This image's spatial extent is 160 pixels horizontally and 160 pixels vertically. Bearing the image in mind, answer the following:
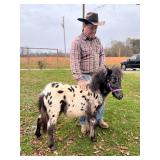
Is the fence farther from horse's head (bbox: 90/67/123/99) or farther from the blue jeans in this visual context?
horse's head (bbox: 90/67/123/99)

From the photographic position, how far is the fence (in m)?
4.21

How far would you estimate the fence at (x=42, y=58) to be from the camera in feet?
13.8

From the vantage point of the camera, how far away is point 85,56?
4.18 m

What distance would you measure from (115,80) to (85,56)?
342 mm

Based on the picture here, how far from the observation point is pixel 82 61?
4.19 meters

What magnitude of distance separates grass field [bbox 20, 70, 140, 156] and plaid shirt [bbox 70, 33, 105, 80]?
0.12m

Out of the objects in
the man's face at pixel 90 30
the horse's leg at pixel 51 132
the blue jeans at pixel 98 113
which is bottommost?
the horse's leg at pixel 51 132

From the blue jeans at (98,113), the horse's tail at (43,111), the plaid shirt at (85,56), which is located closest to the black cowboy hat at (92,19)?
the plaid shirt at (85,56)

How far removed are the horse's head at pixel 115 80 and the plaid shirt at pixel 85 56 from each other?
123 mm

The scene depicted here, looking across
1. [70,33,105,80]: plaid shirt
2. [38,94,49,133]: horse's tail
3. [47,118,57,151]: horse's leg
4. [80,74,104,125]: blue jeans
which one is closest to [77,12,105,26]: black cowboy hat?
[70,33,105,80]: plaid shirt

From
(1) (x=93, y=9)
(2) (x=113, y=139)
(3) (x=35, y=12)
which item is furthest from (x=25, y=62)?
(2) (x=113, y=139)

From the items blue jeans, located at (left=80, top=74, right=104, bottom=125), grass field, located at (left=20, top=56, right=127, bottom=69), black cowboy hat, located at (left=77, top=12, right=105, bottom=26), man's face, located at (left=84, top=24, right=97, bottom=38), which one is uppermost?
black cowboy hat, located at (left=77, top=12, right=105, bottom=26)

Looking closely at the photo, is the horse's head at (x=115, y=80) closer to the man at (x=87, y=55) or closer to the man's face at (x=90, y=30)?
the man at (x=87, y=55)
